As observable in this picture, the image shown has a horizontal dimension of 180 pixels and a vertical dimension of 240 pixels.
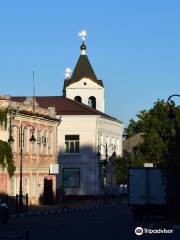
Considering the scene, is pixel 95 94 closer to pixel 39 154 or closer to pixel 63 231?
pixel 39 154

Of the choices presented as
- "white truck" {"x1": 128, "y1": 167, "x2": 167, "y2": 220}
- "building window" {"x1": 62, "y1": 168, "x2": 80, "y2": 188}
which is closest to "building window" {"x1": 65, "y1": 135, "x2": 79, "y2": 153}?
"building window" {"x1": 62, "y1": 168, "x2": 80, "y2": 188}

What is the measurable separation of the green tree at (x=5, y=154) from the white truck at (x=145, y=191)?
1690 cm

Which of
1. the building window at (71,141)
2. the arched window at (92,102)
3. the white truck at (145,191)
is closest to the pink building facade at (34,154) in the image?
the building window at (71,141)

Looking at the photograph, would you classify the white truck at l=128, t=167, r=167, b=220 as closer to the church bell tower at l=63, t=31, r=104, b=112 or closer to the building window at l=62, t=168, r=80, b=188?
the building window at l=62, t=168, r=80, b=188

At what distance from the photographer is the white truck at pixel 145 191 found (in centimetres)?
4494

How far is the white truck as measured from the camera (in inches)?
1769

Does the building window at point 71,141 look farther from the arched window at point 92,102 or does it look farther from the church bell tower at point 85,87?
the arched window at point 92,102

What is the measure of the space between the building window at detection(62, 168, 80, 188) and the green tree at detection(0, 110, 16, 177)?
21908 millimetres

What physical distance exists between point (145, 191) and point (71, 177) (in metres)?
39.2

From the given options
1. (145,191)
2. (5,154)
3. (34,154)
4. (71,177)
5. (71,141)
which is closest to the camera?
(145,191)

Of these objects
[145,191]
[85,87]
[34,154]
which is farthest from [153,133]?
[145,191]

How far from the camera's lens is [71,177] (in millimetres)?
84250

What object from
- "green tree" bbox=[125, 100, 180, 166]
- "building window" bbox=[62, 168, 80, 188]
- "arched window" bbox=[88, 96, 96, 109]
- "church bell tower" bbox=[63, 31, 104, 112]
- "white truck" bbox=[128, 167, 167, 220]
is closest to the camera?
"white truck" bbox=[128, 167, 167, 220]

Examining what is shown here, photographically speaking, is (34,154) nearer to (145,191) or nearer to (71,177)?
(71,177)
